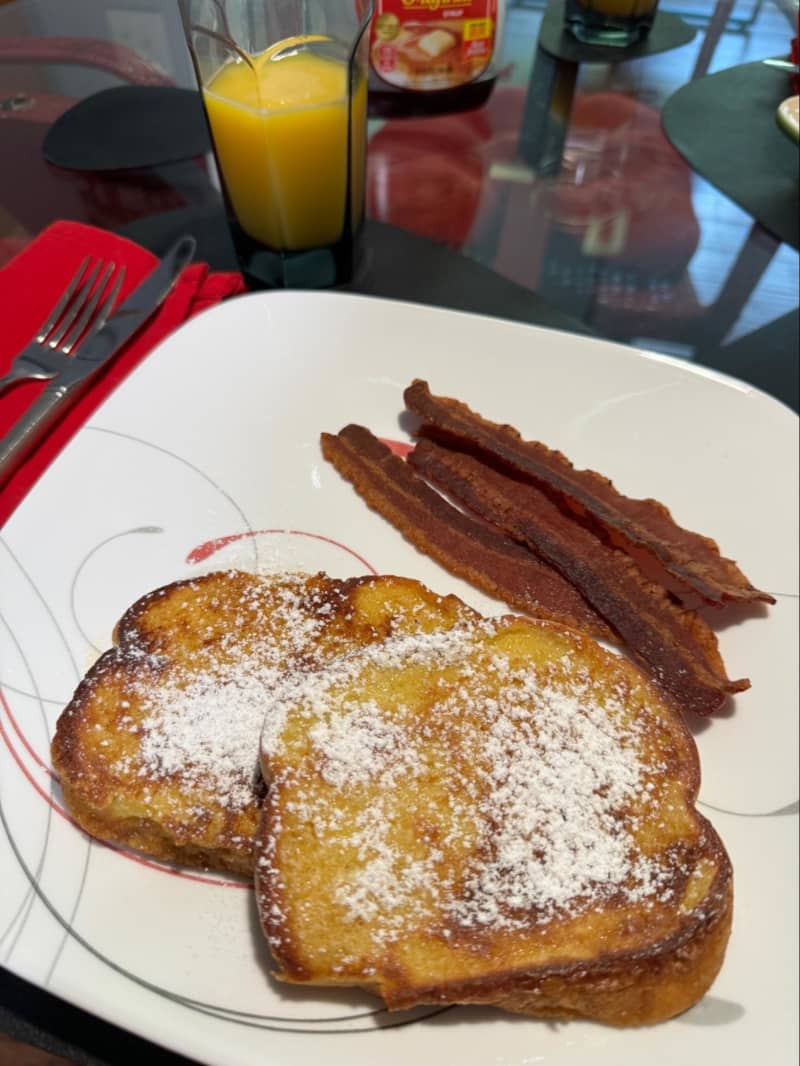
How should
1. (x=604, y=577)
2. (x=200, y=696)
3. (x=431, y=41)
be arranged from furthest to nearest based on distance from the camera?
(x=431, y=41) → (x=604, y=577) → (x=200, y=696)

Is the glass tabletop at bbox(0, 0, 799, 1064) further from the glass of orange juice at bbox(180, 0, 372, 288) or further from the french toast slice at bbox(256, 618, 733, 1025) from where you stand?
the french toast slice at bbox(256, 618, 733, 1025)

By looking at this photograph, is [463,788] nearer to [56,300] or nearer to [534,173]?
[56,300]

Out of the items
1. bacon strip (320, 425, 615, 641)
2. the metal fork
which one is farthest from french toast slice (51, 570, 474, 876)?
the metal fork

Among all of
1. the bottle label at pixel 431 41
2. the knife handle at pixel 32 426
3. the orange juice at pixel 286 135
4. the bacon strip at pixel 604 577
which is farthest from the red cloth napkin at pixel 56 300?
the bottle label at pixel 431 41

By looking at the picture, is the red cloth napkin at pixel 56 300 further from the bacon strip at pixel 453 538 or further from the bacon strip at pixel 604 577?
the bacon strip at pixel 604 577

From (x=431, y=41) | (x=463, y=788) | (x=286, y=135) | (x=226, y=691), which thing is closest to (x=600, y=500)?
(x=463, y=788)
